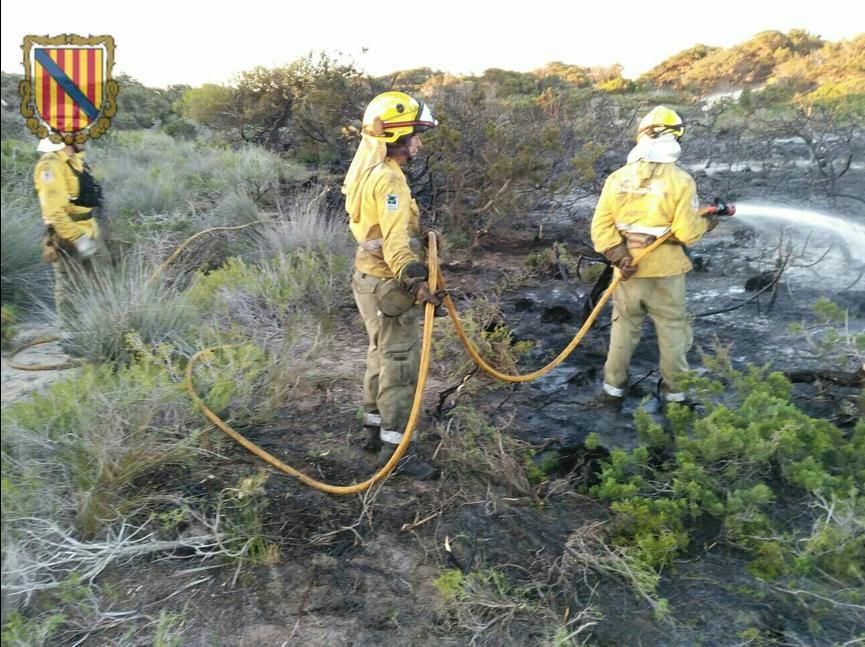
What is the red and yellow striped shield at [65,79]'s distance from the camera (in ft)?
6.00

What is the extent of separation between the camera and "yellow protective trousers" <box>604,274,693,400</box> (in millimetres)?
4164

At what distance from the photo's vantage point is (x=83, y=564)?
2.89m

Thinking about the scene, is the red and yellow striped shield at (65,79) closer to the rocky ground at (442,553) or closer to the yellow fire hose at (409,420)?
the rocky ground at (442,553)

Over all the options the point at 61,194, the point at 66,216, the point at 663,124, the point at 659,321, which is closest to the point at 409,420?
the point at 659,321

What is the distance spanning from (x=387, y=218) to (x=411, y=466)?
1388 mm

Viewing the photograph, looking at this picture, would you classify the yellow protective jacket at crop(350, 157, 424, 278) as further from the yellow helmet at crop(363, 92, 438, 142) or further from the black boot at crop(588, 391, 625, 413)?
the black boot at crop(588, 391, 625, 413)

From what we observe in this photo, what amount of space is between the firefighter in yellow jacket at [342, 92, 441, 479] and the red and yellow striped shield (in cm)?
147

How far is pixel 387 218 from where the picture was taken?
3.34 m

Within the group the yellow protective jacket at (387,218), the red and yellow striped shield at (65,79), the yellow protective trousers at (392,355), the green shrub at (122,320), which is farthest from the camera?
the green shrub at (122,320)

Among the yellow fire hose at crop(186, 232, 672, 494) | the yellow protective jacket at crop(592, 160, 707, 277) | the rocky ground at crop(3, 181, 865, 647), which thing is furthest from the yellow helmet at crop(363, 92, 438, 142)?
the rocky ground at crop(3, 181, 865, 647)

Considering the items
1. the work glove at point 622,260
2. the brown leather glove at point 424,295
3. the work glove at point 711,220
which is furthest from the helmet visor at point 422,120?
the work glove at point 711,220

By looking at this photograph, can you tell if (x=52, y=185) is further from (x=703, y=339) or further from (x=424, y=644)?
(x=703, y=339)

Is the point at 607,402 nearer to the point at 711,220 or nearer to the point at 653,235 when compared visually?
the point at 653,235

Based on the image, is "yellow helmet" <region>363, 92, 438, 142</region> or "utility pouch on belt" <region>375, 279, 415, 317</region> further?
"utility pouch on belt" <region>375, 279, 415, 317</region>
